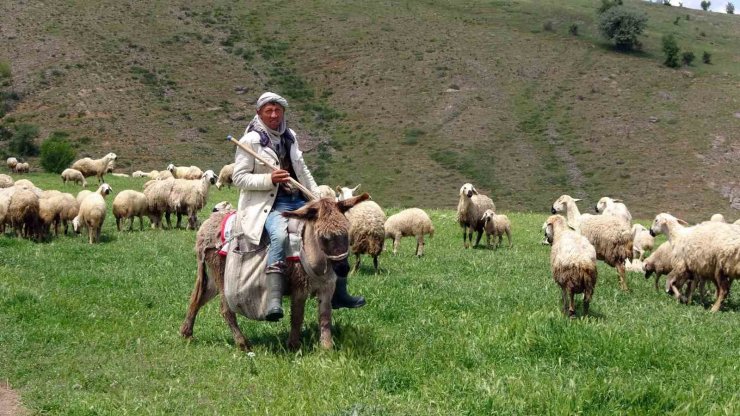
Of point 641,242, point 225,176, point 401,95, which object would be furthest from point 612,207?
point 401,95

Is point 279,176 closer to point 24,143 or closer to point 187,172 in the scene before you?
point 187,172

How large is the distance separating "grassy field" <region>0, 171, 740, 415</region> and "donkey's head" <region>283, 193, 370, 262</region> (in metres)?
1.05

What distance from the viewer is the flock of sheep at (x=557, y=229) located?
9719 mm

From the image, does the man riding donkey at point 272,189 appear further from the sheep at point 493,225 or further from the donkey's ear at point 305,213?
the sheep at point 493,225

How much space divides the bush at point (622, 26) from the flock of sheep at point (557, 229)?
5953 cm

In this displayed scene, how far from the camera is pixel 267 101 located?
7254mm

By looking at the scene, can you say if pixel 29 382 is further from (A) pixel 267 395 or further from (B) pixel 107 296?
(B) pixel 107 296

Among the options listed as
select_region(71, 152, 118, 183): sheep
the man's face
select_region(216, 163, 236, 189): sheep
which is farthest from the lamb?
select_region(71, 152, 118, 183): sheep

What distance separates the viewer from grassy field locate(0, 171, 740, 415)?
5.61 metres

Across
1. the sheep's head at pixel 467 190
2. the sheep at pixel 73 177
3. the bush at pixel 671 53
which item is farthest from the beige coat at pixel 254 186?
the bush at pixel 671 53

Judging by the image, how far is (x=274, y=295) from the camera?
22.6 ft

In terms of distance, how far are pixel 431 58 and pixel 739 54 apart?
32.9 m

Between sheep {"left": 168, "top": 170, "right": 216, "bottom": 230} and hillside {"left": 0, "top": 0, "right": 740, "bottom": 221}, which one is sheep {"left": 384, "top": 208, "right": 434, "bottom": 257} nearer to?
sheep {"left": 168, "top": 170, "right": 216, "bottom": 230}

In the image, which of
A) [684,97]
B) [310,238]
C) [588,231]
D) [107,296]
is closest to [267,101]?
[310,238]
